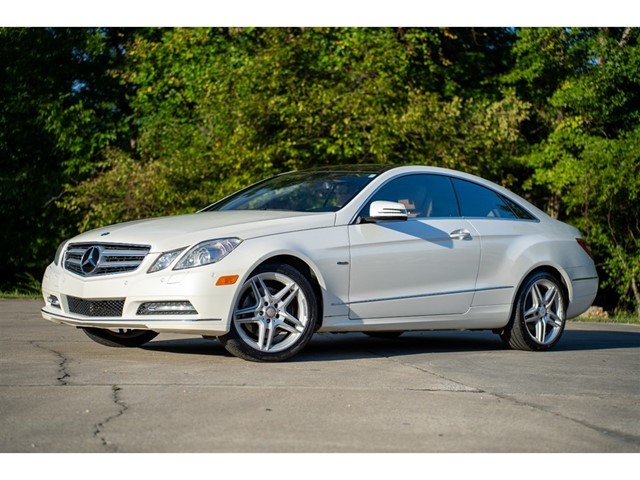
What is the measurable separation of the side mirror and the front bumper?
1.41 m

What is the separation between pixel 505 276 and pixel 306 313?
7.49 ft

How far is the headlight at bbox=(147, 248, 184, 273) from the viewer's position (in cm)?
797

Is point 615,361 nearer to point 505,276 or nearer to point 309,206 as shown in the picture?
point 505,276

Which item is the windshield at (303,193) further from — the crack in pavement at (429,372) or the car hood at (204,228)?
the crack in pavement at (429,372)

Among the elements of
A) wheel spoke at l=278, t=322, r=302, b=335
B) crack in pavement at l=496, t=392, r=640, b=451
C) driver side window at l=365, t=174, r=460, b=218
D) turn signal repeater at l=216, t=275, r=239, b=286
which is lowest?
crack in pavement at l=496, t=392, r=640, b=451

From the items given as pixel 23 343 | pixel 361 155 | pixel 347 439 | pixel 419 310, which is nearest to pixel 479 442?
pixel 347 439

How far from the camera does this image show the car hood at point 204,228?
8.06m

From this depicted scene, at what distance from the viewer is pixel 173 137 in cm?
2930

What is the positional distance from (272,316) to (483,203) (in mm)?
2763

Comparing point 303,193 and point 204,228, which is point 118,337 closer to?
point 204,228

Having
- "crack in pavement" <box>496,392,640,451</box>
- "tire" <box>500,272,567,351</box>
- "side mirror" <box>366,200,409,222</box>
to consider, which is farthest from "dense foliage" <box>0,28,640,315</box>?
"crack in pavement" <box>496,392,640,451</box>

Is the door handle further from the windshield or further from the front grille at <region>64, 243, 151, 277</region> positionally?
the front grille at <region>64, 243, 151, 277</region>

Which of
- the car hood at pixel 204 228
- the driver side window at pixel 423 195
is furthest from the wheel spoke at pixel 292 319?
the driver side window at pixel 423 195

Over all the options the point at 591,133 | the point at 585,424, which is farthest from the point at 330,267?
the point at 591,133
